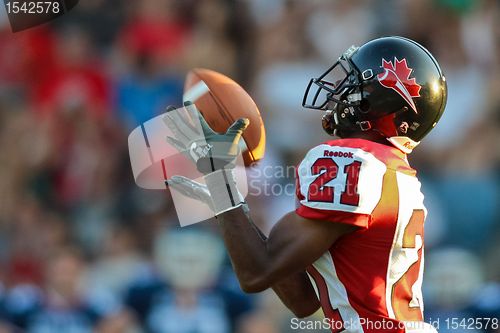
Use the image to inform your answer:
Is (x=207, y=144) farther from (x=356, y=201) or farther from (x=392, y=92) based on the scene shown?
(x=392, y=92)

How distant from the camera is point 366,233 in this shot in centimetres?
350

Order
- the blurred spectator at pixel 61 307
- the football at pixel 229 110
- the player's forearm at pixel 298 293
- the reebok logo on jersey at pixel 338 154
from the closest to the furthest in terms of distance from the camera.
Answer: the reebok logo on jersey at pixel 338 154, the player's forearm at pixel 298 293, the football at pixel 229 110, the blurred spectator at pixel 61 307

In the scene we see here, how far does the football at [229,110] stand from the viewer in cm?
410

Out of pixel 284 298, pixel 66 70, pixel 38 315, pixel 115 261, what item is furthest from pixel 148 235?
pixel 284 298

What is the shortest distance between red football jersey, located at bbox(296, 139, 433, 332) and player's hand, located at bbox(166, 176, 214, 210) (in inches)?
13.9

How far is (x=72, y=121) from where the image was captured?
834 centimetres

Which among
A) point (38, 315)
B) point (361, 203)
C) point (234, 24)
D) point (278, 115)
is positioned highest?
point (361, 203)

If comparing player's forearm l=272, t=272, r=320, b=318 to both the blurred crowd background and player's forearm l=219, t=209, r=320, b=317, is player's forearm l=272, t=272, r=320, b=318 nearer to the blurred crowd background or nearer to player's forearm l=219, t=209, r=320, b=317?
player's forearm l=219, t=209, r=320, b=317

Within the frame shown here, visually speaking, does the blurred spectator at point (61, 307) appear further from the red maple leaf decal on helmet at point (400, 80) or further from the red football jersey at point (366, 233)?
the red maple leaf decal on helmet at point (400, 80)

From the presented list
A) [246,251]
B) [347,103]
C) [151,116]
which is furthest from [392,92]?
[151,116]

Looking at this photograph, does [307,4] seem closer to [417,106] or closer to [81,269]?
[81,269]

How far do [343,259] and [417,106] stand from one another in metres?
0.67

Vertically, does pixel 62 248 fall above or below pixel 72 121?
below

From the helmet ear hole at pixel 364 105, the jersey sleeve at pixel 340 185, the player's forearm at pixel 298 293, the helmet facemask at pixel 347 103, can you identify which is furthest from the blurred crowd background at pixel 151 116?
the jersey sleeve at pixel 340 185
